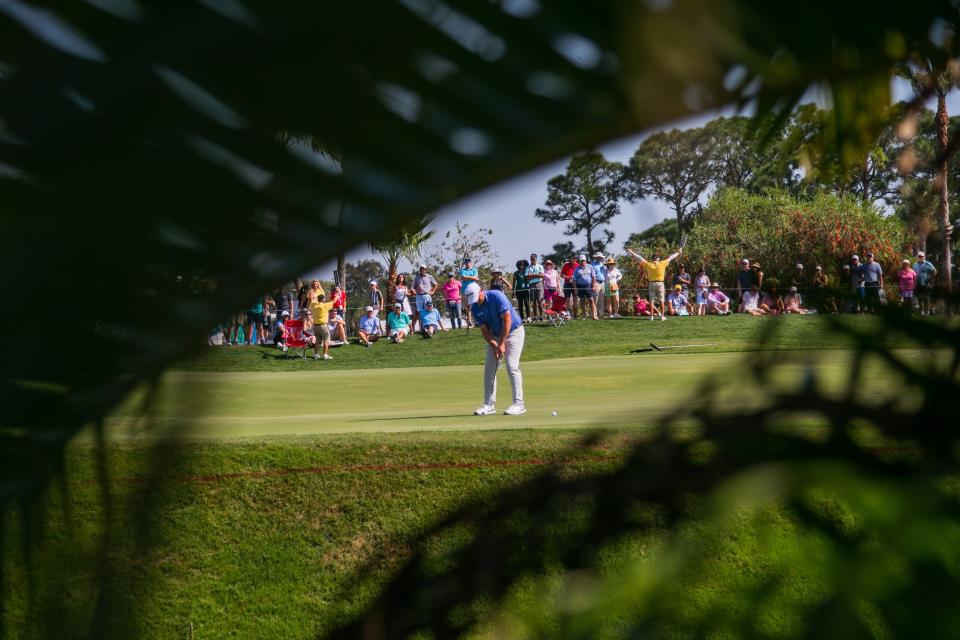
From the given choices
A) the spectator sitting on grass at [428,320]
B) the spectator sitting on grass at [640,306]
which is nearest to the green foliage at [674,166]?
the spectator sitting on grass at [428,320]

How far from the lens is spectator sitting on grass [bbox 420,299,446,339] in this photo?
18.1 m

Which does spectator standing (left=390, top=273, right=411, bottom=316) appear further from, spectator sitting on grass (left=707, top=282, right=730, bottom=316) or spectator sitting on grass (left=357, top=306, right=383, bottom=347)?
spectator sitting on grass (left=707, top=282, right=730, bottom=316)

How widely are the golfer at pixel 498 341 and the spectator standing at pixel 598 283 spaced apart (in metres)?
7.36

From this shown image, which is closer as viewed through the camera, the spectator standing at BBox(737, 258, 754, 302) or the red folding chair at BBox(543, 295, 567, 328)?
the spectator standing at BBox(737, 258, 754, 302)

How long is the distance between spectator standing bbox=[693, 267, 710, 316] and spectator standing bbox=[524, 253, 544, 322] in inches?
116

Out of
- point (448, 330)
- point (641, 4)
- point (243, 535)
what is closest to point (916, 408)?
point (641, 4)

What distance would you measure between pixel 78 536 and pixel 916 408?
1.34 feet

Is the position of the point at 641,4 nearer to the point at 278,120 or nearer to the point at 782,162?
the point at 278,120

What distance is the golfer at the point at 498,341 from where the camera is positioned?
8781 mm

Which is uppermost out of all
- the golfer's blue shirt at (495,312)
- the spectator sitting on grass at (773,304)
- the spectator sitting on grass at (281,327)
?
the spectator sitting on grass at (281,327)

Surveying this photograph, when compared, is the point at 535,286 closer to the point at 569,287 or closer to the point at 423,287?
the point at 569,287

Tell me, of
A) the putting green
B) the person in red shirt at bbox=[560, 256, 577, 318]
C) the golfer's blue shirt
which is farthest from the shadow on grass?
the person in red shirt at bbox=[560, 256, 577, 318]

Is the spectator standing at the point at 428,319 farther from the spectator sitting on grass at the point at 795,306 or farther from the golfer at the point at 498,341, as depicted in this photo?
the spectator sitting on grass at the point at 795,306

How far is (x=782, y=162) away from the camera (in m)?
0.74
